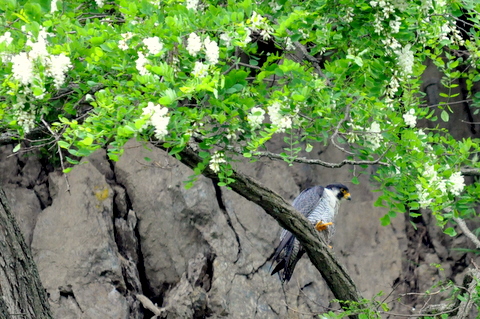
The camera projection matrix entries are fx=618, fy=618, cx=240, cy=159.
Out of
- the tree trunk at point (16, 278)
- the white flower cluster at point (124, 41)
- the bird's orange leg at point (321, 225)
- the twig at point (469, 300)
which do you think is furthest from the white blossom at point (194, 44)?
the bird's orange leg at point (321, 225)

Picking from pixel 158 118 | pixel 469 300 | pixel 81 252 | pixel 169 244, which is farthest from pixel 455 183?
pixel 81 252

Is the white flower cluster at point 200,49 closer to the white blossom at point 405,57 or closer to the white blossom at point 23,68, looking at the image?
the white blossom at point 23,68

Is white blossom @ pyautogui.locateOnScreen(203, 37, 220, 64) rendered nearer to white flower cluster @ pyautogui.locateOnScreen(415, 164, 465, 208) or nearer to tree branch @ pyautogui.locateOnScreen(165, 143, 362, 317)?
tree branch @ pyautogui.locateOnScreen(165, 143, 362, 317)

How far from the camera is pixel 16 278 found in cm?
315

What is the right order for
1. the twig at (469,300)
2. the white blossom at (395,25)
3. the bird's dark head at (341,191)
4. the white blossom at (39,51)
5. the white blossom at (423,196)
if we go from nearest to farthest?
the white blossom at (39,51), the white blossom at (395,25), the white blossom at (423,196), the twig at (469,300), the bird's dark head at (341,191)

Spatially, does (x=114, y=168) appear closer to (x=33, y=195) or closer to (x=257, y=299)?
(x=33, y=195)

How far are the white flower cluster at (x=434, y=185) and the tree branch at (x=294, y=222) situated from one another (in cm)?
74

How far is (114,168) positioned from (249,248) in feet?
5.35

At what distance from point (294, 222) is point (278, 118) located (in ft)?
3.31

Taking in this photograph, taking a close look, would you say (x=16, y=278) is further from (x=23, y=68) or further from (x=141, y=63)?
(x=141, y=63)

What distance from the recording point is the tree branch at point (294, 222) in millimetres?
3934

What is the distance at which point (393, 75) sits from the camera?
156 inches

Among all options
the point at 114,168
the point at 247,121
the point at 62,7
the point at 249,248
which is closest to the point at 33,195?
the point at 114,168

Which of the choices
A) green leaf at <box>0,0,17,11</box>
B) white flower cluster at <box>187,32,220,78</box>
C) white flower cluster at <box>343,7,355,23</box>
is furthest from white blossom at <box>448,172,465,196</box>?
green leaf at <box>0,0,17,11</box>
